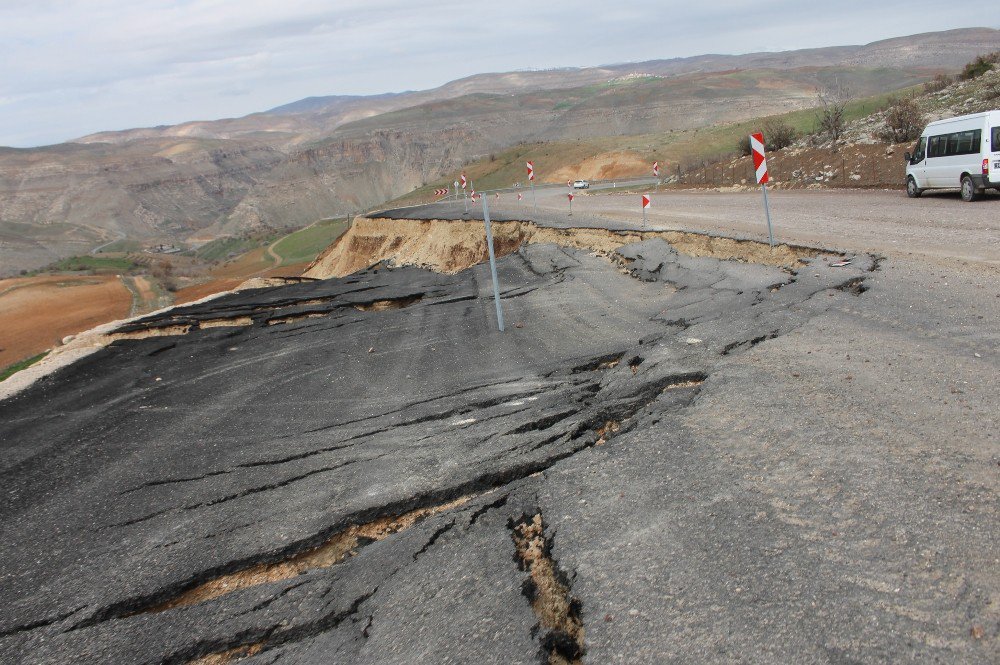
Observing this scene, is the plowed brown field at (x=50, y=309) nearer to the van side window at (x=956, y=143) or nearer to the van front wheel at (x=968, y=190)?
the van side window at (x=956, y=143)

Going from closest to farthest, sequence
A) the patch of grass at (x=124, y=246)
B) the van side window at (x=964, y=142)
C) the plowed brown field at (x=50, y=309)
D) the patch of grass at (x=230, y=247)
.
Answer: the van side window at (x=964, y=142) < the plowed brown field at (x=50, y=309) < the patch of grass at (x=230, y=247) < the patch of grass at (x=124, y=246)

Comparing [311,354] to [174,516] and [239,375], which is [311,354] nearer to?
[239,375]

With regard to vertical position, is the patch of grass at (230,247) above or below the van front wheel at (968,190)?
below

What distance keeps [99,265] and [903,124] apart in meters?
89.4

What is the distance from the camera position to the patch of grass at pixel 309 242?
70.3 metres

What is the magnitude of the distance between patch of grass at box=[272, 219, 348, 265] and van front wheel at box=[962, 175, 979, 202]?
191 feet

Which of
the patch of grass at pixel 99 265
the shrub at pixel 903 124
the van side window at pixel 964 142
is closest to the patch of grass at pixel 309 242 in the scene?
the patch of grass at pixel 99 265

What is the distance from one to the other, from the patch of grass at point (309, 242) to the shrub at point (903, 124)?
52674 millimetres

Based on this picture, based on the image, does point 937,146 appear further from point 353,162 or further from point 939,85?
point 353,162

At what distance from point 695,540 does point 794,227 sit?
12.6m

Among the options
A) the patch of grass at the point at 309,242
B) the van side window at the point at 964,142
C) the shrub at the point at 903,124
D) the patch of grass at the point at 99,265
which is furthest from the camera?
the patch of grass at the point at 99,265

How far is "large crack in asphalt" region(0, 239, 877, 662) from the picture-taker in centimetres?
381

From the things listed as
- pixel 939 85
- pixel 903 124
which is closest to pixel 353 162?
pixel 939 85

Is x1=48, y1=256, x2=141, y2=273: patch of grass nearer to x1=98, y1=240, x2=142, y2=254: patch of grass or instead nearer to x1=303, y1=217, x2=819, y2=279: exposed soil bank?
x1=98, y1=240, x2=142, y2=254: patch of grass
